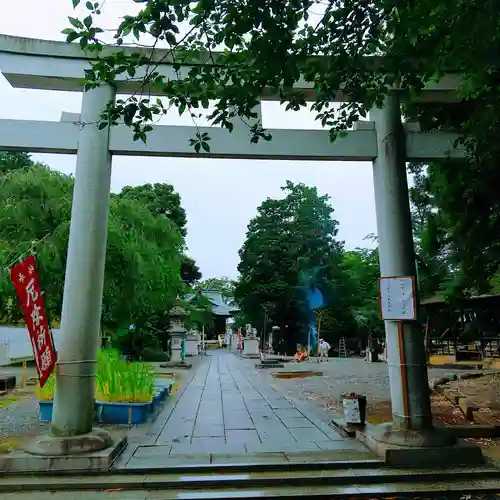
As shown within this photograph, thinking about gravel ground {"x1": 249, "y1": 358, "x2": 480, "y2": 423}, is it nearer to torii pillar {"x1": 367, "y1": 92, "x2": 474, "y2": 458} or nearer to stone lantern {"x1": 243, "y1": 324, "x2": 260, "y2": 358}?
torii pillar {"x1": 367, "y1": 92, "x2": 474, "y2": 458}

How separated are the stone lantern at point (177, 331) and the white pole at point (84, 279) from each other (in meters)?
15.8

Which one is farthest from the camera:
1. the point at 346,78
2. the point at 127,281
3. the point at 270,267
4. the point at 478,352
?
the point at 270,267

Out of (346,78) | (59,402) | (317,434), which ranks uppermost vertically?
(346,78)

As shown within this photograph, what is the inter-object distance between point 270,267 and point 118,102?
85.0 feet

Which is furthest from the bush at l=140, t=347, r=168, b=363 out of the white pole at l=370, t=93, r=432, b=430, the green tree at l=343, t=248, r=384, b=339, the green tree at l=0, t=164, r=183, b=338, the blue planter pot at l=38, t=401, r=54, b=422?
the white pole at l=370, t=93, r=432, b=430

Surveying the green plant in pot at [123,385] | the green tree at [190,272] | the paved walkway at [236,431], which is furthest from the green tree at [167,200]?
the green plant in pot at [123,385]

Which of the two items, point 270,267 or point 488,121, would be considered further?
point 270,267

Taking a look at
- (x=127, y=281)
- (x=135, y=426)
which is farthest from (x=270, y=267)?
(x=135, y=426)

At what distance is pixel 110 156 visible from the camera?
5801 millimetres

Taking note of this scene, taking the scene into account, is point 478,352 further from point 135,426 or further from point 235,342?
point 235,342

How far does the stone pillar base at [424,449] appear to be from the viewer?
5.05 metres

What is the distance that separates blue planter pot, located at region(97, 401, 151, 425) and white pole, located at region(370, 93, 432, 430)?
3732mm

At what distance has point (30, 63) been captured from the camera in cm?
560

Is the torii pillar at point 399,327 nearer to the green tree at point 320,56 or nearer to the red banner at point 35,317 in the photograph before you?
the green tree at point 320,56
